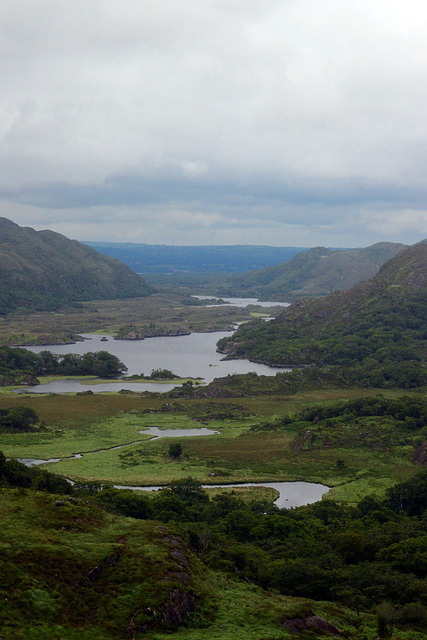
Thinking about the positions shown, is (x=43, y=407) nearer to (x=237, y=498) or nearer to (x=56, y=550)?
(x=237, y=498)

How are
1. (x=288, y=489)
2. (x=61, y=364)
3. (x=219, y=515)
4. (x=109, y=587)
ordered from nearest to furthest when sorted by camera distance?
(x=109, y=587)
(x=219, y=515)
(x=288, y=489)
(x=61, y=364)

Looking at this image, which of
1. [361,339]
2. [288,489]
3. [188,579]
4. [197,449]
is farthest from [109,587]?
[361,339]

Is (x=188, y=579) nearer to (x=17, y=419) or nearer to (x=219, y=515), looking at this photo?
(x=219, y=515)

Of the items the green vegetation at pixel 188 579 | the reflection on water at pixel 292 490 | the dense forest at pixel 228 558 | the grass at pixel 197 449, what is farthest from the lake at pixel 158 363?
the green vegetation at pixel 188 579

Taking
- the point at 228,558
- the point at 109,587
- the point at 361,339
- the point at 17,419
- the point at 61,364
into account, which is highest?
the point at 361,339

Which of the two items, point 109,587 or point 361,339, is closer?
point 109,587

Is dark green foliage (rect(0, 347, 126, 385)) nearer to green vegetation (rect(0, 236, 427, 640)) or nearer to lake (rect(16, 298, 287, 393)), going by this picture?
lake (rect(16, 298, 287, 393))

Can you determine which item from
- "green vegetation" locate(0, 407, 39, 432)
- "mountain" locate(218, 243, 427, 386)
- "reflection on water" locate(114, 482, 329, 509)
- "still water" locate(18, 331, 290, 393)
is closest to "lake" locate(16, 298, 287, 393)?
"still water" locate(18, 331, 290, 393)

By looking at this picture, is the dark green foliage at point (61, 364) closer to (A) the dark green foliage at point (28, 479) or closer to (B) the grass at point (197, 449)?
(B) the grass at point (197, 449)
